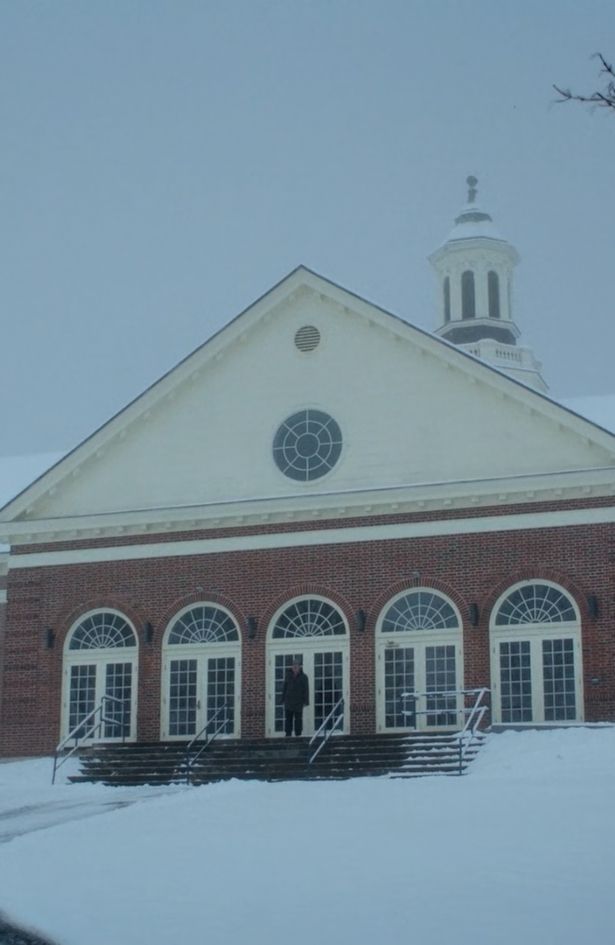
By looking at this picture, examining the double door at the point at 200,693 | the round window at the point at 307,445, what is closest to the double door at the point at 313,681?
the double door at the point at 200,693

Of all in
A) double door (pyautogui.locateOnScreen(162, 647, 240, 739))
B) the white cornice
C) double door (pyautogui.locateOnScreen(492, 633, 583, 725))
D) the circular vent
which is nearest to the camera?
double door (pyautogui.locateOnScreen(492, 633, 583, 725))

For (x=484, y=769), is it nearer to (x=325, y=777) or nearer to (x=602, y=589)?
(x=325, y=777)

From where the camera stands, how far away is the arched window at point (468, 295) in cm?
3888

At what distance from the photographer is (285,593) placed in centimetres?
2750

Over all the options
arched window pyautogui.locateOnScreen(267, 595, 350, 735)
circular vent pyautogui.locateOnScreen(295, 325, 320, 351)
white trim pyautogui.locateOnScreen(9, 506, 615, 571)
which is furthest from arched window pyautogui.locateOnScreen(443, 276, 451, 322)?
arched window pyautogui.locateOnScreen(267, 595, 350, 735)

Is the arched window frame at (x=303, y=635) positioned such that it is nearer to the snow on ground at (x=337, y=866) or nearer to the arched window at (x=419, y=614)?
the arched window at (x=419, y=614)

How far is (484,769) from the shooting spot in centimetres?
2091

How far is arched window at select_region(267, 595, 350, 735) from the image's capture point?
1061 inches

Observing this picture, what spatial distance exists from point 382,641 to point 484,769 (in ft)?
19.9

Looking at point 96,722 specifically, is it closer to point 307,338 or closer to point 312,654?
point 312,654

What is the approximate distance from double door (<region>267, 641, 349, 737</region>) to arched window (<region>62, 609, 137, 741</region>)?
2.89 metres

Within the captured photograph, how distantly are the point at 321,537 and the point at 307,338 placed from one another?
4040 mm

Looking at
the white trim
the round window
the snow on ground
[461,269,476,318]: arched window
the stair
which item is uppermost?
[461,269,476,318]: arched window

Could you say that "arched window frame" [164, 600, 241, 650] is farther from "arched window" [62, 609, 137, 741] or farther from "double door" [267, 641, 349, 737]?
"double door" [267, 641, 349, 737]
